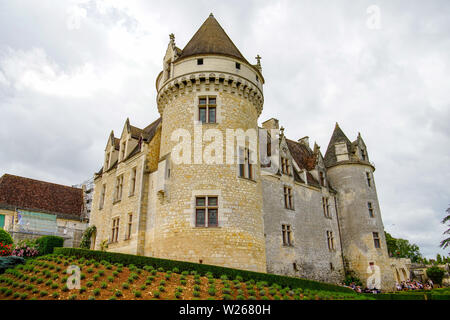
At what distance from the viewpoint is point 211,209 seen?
55.5 ft

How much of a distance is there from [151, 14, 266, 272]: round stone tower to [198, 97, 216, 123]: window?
0.19 ft

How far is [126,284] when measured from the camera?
1141 cm

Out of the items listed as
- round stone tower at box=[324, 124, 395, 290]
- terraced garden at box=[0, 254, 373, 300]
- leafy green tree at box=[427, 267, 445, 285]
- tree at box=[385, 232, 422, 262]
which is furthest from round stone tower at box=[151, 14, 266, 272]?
tree at box=[385, 232, 422, 262]

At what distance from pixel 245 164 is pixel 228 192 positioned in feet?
7.04

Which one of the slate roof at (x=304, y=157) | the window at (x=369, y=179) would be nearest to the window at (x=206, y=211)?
the slate roof at (x=304, y=157)

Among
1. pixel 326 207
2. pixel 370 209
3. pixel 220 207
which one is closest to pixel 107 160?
pixel 220 207

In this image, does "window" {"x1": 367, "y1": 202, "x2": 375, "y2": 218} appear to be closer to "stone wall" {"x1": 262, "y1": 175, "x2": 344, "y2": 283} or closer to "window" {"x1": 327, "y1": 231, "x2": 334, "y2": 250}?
"stone wall" {"x1": 262, "y1": 175, "x2": 344, "y2": 283}

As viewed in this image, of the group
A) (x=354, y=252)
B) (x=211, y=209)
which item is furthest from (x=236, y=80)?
(x=354, y=252)

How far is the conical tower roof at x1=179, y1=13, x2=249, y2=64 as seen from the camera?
19.7m

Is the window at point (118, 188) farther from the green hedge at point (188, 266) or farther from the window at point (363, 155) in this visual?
the window at point (363, 155)

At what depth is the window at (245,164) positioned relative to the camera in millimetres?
18234

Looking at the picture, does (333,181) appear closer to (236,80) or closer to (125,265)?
(236,80)
